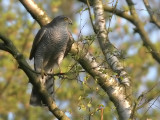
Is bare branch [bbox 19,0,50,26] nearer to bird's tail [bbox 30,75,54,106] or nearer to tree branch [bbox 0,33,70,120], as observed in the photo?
bird's tail [bbox 30,75,54,106]

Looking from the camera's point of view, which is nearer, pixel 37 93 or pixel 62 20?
pixel 37 93

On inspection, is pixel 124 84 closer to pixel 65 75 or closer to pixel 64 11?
pixel 65 75

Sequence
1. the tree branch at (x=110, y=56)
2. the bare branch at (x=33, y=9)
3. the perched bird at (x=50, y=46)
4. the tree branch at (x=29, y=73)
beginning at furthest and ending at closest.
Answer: the perched bird at (x=50, y=46) < the bare branch at (x=33, y=9) < the tree branch at (x=110, y=56) < the tree branch at (x=29, y=73)

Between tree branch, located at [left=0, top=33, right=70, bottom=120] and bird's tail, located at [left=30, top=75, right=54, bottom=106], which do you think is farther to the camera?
bird's tail, located at [left=30, top=75, right=54, bottom=106]

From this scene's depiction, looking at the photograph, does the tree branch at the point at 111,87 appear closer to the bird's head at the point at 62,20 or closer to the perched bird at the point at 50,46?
the perched bird at the point at 50,46

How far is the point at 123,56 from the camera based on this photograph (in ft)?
15.0

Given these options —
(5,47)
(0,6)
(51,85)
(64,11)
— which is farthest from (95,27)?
(64,11)

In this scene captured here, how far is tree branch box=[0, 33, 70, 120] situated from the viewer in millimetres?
3834

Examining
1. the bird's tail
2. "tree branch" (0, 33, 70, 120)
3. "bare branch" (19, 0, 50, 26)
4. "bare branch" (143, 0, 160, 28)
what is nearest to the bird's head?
"bare branch" (19, 0, 50, 26)

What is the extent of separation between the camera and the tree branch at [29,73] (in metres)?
3.83

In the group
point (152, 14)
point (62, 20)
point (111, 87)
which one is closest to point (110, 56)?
point (111, 87)

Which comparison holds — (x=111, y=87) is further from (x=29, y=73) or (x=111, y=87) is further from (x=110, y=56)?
(x=29, y=73)

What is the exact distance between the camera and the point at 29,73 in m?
3.86

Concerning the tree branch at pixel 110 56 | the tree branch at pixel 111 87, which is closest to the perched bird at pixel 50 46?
the tree branch at pixel 110 56
